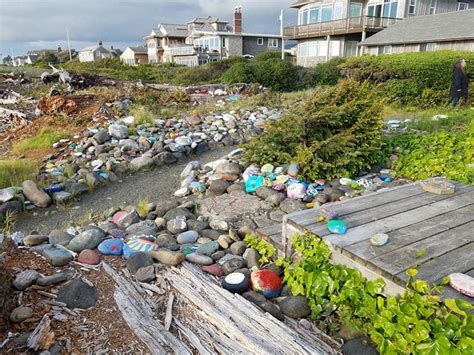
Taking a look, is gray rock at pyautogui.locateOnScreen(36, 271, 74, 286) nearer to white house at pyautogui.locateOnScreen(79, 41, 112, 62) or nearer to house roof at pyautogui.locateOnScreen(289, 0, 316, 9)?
house roof at pyautogui.locateOnScreen(289, 0, 316, 9)

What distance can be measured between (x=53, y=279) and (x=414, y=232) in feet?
8.52

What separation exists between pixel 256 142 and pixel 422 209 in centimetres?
270

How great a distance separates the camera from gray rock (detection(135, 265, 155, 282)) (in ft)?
8.58

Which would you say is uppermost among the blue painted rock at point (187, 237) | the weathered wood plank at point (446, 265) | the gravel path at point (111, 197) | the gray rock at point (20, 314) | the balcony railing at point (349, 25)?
the balcony railing at point (349, 25)

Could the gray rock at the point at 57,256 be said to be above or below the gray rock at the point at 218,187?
above

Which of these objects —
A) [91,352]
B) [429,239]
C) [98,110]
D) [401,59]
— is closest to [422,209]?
[429,239]

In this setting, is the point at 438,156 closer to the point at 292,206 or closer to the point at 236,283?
the point at 292,206

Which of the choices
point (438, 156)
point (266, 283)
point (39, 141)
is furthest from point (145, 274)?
point (39, 141)

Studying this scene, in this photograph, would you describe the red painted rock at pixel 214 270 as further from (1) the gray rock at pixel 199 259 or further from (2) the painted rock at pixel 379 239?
(2) the painted rock at pixel 379 239

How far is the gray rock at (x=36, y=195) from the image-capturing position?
17.2 ft

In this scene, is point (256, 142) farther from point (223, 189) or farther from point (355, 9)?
point (355, 9)

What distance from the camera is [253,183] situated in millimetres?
4465

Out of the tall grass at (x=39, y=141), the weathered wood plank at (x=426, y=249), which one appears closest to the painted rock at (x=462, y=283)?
the weathered wood plank at (x=426, y=249)

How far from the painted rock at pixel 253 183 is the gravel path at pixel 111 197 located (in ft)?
4.59
